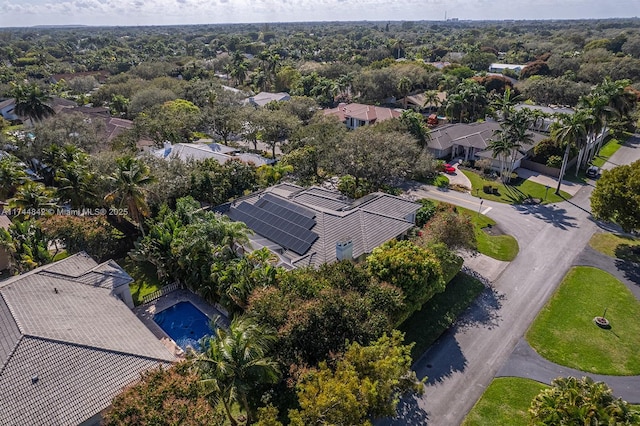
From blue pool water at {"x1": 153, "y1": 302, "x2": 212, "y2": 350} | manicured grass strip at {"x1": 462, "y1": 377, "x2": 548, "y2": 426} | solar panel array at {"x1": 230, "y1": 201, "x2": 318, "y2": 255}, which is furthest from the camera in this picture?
solar panel array at {"x1": 230, "y1": 201, "x2": 318, "y2": 255}

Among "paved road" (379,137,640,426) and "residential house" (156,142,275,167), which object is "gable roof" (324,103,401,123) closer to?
"residential house" (156,142,275,167)

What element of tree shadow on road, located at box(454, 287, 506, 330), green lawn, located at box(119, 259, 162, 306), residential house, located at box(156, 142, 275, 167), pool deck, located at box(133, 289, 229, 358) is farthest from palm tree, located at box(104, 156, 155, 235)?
tree shadow on road, located at box(454, 287, 506, 330)

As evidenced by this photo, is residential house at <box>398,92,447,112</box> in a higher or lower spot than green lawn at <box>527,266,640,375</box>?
higher

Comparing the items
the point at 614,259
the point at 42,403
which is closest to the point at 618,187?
the point at 614,259

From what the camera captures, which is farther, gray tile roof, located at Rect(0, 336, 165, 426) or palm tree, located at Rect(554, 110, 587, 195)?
palm tree, located at Rect(554, 110, 587, 195)

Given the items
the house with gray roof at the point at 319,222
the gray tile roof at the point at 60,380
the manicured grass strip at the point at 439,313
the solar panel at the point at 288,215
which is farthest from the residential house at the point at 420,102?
the gray tile roof at the point at 60,380

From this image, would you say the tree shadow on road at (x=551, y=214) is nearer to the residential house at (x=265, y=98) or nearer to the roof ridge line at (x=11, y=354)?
the roof ridge line at (x=11, y=354)

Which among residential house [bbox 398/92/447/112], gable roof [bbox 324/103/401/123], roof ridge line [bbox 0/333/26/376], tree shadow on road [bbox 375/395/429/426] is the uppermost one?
roof ridge line [bbox 0/333/26/376]

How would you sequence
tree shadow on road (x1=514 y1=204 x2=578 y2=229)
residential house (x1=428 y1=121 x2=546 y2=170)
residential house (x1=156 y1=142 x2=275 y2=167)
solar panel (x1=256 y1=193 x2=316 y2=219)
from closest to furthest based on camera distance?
solar panel (x1=256 y1=193 x2=316 y2=219) → tree shadow on road (x1=514 y1=204 x2=578 y2=229) → residential house (x1=156 y1=142 x2=275 y2=167) → residential house (x1=428 y1=121 x2=546 y2=170)

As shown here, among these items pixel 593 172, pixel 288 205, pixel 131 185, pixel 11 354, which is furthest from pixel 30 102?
pixel 593 172
